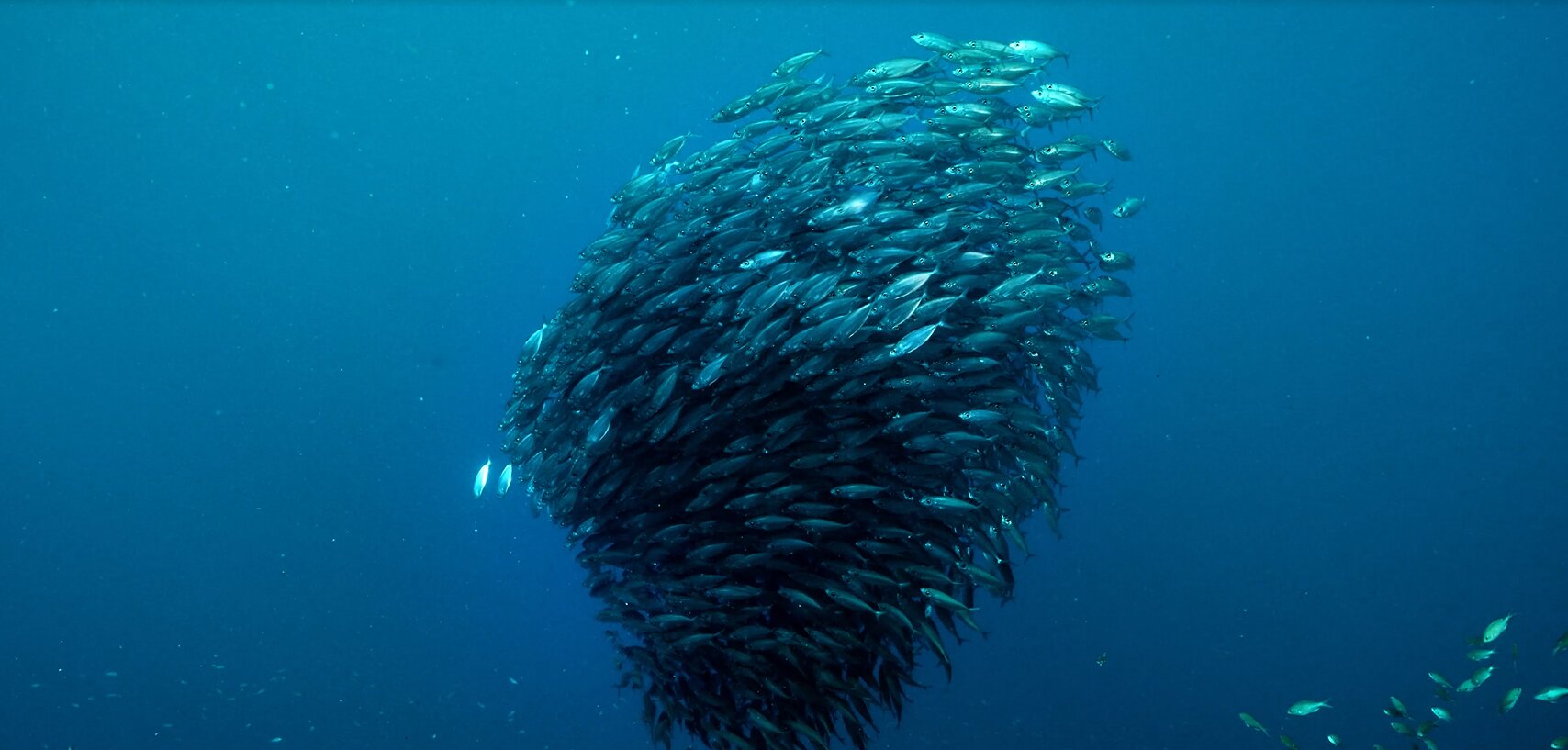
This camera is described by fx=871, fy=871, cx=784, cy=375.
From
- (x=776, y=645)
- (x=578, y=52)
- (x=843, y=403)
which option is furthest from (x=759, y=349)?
(x=578, y=52)

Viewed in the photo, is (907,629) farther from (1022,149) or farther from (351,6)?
(351,6)

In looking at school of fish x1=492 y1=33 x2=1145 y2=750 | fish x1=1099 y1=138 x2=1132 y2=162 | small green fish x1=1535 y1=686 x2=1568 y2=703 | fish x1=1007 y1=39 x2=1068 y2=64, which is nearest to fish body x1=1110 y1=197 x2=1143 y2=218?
fish x1=1099 y1=138 x2=1132 y2=162

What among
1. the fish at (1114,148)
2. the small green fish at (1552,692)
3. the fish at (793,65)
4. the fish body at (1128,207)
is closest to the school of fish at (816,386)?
the fish at (793,65)

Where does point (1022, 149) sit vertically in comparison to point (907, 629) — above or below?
above

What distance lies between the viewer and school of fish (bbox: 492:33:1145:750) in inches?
164

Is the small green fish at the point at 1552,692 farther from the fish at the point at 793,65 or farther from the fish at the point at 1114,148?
the fish at the point at 793,65

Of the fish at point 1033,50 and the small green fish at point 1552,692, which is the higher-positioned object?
the fish at point 1033,50

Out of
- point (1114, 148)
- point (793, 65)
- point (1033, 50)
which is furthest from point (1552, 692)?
point (793, 65)

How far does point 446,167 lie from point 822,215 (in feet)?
31.0

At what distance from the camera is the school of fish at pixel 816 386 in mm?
4160

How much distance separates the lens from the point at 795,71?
492 centimetres

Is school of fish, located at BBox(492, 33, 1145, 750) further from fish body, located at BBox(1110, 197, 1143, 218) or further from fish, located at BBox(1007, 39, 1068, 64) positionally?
fish body, located at BBox(1110, 197, 1143, 218)

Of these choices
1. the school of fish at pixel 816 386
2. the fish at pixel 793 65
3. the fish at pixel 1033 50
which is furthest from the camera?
the fish at pixel 793 65

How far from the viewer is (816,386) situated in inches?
164
